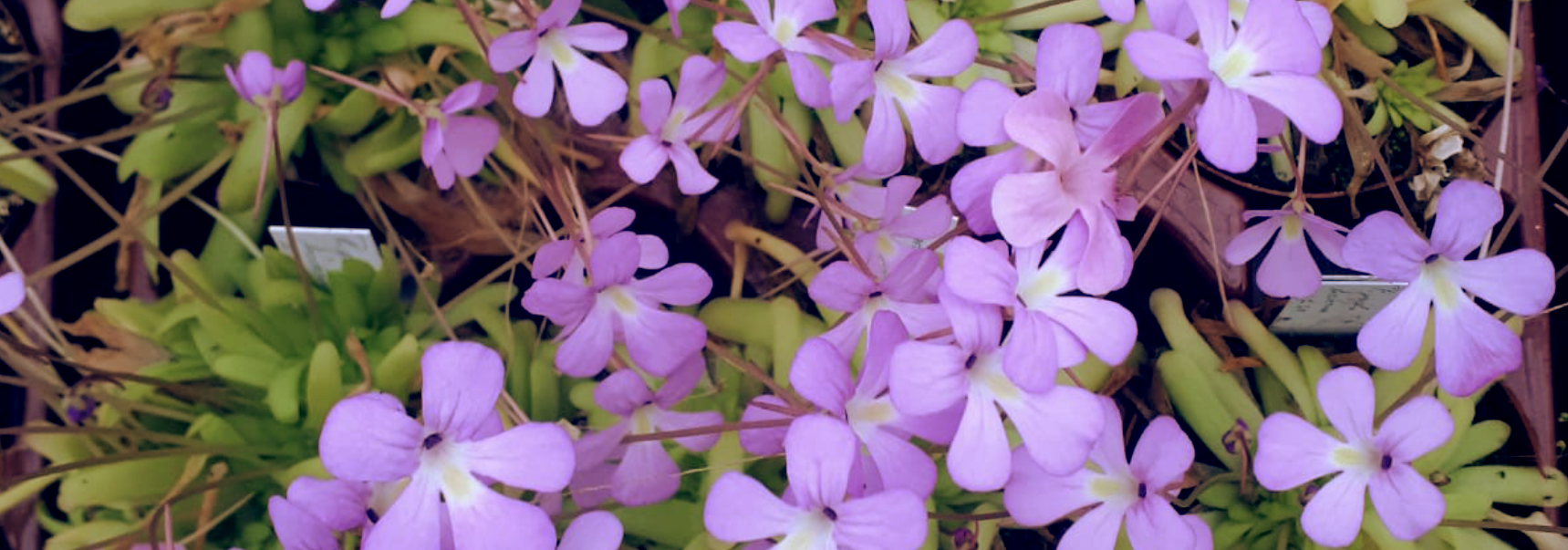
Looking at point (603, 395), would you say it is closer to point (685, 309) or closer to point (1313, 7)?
point (685, 309)

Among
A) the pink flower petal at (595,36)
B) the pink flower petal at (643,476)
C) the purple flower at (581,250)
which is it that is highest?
the pink flower petal at (595,36)

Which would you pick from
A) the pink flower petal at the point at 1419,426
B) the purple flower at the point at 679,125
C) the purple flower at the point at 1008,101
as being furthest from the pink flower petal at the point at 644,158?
the pink flower petal at the point at 1419,426

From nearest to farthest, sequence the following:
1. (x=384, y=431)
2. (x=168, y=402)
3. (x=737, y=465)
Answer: (x=384, y=431), (x=737, y=465), (x=168, y=402)

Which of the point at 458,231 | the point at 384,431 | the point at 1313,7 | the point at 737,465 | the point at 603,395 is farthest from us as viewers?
→ the point at 458,231

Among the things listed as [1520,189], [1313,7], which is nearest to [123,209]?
[1313,7]

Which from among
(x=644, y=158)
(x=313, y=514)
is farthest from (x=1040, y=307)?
(x=313, y=514)

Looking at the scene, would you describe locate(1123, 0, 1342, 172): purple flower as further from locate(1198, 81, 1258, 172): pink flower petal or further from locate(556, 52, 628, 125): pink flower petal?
locate(556, 52, 628, 125): pink flower petal

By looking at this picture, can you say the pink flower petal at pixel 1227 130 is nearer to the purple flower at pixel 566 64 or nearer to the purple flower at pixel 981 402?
the purple flower at pixel 981 402

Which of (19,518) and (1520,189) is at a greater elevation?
(1520,189)
